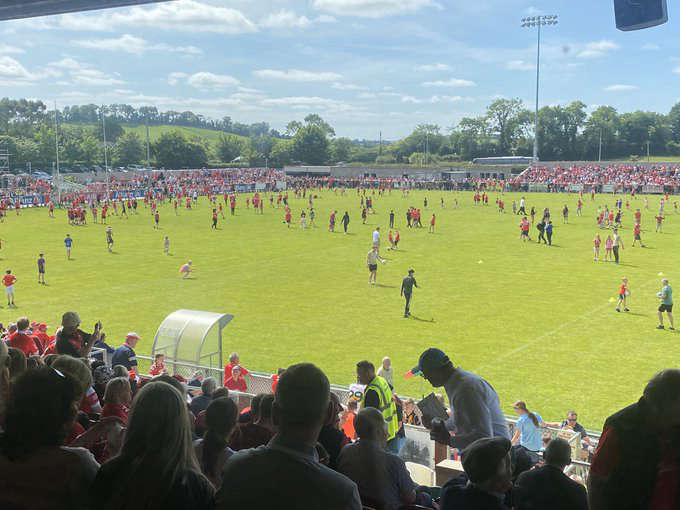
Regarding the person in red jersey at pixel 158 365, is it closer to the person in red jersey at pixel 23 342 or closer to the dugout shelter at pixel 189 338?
the dugout shelter at pixel 189 338

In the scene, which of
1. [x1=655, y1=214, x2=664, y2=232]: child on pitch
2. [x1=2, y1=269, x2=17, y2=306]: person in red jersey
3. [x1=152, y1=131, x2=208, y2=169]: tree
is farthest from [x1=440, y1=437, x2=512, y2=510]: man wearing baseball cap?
[x1=152, y1=131, x2=208, y2=169]: tree

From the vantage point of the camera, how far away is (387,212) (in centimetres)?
4962

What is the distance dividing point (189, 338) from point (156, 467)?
10494mm

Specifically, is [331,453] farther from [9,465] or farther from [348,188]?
[348,188]

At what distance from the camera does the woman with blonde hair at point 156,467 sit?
263 centimetres

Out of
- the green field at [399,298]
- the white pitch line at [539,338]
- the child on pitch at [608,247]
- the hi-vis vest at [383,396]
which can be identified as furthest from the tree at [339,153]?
the hi-vis vest at [383,396]

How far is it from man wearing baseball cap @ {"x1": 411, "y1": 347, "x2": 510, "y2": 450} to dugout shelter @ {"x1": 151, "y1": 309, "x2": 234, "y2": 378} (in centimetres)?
866

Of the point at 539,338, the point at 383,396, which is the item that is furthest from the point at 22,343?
the point at 539,338

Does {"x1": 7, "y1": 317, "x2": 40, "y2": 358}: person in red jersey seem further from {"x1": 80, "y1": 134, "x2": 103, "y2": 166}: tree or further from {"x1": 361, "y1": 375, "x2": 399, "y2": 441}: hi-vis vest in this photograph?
{"x1": 80, "y1": 134, "x2": 103, "y2": 166}: tree

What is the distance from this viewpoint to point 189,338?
507 inches

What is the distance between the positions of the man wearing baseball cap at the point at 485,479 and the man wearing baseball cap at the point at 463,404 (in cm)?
126

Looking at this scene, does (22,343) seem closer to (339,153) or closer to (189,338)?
(189,338)

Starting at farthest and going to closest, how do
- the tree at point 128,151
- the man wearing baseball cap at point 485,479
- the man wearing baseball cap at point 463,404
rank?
the tree at point 128,151 → the man wearing baseball cap at point 463,404 → the man wearing baseball cap at point 485,479

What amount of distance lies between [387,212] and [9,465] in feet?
155
